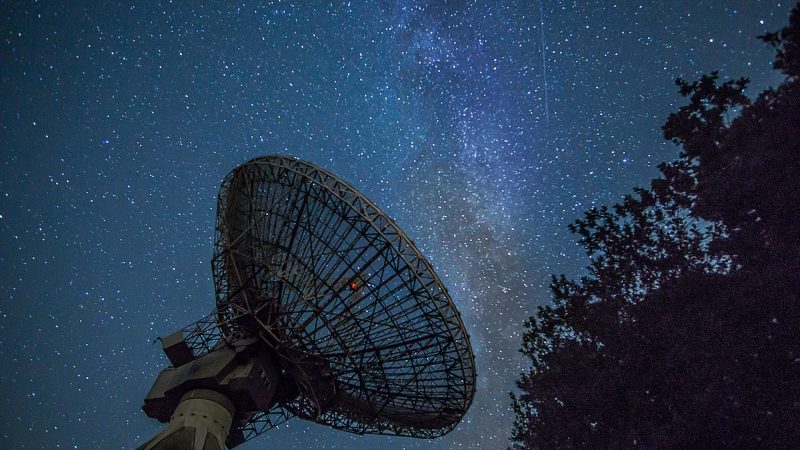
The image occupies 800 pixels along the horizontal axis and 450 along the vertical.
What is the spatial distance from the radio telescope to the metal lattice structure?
0.04m

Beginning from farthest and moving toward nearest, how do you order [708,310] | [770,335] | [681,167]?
1. [681,167]
2. [708,310]
3. [770,335]

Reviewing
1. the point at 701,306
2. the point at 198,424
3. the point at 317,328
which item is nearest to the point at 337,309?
the point at 317,328

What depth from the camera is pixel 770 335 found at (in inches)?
400

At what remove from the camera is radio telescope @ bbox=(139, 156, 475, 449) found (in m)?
12.3

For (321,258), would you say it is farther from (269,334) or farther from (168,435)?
(168,435)

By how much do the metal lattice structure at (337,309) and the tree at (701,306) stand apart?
13.1 feet

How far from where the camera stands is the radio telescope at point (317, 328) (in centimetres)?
1226

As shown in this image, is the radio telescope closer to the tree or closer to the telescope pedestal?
the telescope pedestal

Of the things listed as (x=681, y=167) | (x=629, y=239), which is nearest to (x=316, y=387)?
(x=629, y=239)

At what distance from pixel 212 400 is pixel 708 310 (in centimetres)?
1256

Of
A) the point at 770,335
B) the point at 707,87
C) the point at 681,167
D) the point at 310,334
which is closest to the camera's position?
the point at 770,335

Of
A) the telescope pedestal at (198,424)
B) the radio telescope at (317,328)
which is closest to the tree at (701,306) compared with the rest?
the radio telescope at (317,328)

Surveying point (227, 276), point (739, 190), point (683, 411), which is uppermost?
point (227, 276)

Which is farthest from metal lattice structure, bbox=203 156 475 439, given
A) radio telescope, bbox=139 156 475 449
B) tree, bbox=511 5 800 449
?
tree, bbox=511 5 800 449
